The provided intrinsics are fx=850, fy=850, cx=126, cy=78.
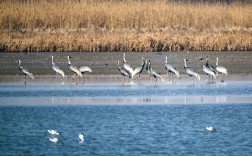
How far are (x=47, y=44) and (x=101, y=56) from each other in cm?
333

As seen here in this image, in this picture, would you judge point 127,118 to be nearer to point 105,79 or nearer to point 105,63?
point 105,79

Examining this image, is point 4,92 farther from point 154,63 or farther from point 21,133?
point 154,63

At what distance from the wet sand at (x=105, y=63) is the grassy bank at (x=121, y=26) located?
0.87 meters

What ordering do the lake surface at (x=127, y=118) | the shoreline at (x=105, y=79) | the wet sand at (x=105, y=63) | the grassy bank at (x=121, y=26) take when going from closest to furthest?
A: 1. the lake surface at (x=127, y=118)
2. the shoreline at (x=105, y=79)
3. the wet sand at (x=105, y=63)
4. the grassy bank at (x=121, y=26)

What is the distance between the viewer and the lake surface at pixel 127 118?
44.8 feet

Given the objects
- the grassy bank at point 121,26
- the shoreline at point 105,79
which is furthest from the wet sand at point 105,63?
the grassy bank at point 121,26

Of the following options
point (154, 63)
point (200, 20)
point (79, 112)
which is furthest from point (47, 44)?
point (79, 112)

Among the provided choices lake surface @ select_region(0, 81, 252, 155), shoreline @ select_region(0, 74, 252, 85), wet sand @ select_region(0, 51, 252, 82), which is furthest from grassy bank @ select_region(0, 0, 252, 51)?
lake surface @ select_region(0, 81, 252, 155)

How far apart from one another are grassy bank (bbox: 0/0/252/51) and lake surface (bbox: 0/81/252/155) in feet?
37.7

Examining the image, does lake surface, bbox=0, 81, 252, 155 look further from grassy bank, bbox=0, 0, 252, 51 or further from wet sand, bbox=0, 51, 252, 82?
grassy bank, bbox=0, 0, 252, 51

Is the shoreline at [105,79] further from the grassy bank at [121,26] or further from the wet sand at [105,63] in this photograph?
the grassy bank at [121,26]

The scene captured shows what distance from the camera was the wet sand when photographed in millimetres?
26969

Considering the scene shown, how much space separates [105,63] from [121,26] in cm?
1214

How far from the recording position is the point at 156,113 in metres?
18.0
